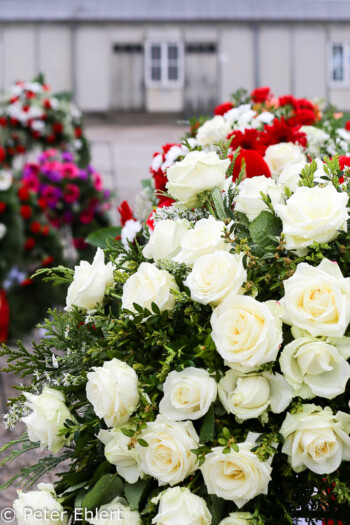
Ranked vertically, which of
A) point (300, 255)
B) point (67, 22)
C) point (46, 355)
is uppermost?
point (67, 22)

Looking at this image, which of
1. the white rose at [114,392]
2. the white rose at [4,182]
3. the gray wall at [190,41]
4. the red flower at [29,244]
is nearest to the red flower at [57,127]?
the red flower at [29,244]

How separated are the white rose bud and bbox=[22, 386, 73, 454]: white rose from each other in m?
0.29

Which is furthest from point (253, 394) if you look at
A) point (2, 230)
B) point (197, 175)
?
point (2, 230)

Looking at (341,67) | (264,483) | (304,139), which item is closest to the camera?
(264,483)

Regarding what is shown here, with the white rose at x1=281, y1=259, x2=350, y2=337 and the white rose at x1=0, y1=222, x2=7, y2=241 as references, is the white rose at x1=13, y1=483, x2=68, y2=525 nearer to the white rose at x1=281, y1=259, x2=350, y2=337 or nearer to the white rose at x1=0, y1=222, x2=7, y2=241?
the white rose at x1=281, y1=259, x2=350, y2=337

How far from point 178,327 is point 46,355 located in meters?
0.25

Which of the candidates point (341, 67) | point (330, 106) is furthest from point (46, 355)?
point (341, 67)

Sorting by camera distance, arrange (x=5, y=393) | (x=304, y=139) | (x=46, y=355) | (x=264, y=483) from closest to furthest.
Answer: (x=264, y=483)
(x=46, y=355)
(x=304, y=139)
(x=5, y=393)

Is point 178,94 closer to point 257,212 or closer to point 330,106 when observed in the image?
point 330,106

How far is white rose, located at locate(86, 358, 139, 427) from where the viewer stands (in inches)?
39.7

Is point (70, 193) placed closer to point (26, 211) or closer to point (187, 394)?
point (26, 211)

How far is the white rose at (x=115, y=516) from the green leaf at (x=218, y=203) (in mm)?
481

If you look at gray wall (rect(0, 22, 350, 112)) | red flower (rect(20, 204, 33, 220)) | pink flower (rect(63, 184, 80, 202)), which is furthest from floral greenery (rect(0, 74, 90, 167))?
gray wall (rect(0, 22, 350, 112))
